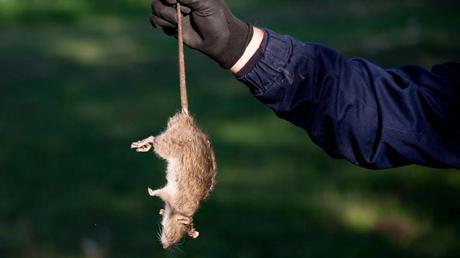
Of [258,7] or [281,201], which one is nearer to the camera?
[281,201]

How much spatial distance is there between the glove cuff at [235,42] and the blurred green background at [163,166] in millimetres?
919

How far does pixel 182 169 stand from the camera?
2.71 metres

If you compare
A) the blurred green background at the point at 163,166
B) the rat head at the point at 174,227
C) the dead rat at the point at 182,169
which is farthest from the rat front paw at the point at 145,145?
the blurred green background at the point at 163,166

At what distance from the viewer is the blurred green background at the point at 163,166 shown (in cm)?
543

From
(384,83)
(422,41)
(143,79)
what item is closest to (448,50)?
(422,41)

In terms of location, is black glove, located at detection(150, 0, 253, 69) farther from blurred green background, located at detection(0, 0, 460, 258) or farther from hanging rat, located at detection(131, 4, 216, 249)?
blurred green background, located at detection(0, 0, 460, 258)

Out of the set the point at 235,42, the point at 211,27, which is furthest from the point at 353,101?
the point at 211,27

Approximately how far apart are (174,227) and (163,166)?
418 centimetres

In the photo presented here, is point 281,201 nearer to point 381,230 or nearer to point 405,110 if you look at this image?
point 381,230

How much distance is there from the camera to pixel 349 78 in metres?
2.97

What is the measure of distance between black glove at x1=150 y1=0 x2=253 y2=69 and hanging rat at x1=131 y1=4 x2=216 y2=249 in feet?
0.53

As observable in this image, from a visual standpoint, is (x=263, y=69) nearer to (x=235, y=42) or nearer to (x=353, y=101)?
(x=235, y=42)

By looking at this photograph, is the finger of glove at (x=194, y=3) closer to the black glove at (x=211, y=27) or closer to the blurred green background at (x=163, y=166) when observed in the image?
the black glove at (x=211, y=27)

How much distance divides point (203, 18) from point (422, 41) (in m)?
8.35
